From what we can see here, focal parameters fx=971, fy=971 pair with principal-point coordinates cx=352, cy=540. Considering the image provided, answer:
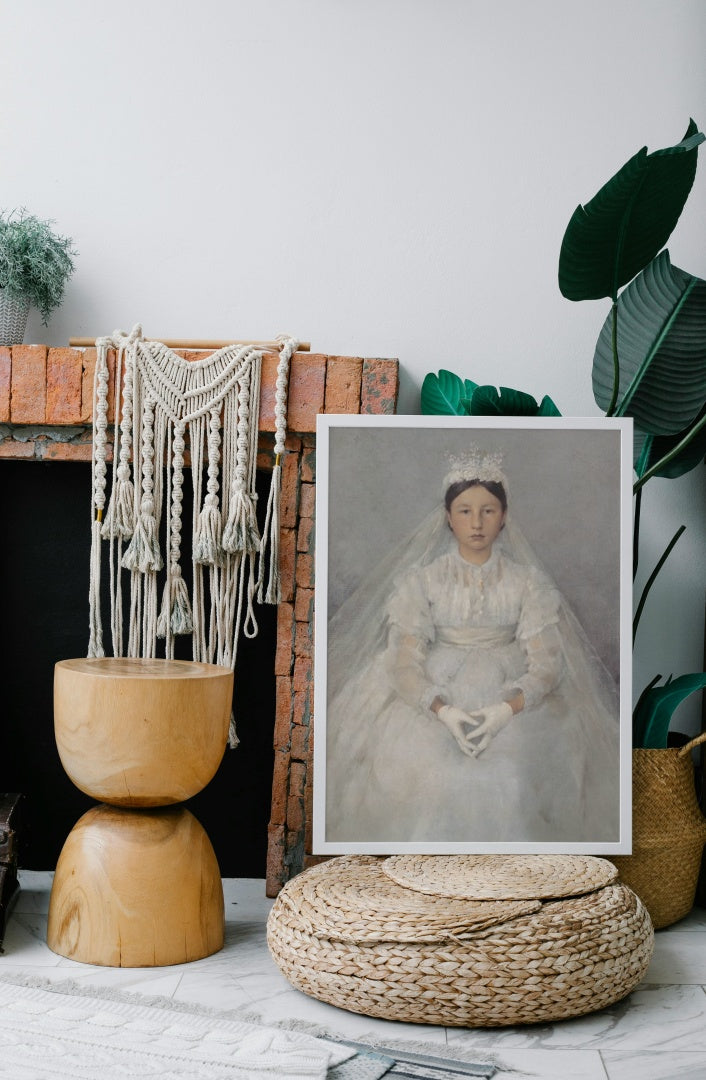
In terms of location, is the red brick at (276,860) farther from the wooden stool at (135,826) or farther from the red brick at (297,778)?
the wooden stool at (135,826)

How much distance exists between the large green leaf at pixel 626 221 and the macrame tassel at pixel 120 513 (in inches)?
41.5

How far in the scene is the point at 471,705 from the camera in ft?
6.59

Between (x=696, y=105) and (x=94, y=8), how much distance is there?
1.51 metres

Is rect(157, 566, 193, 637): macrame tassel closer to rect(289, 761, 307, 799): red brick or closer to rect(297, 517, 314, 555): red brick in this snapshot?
rect(297, 517, 314, 555): red brick

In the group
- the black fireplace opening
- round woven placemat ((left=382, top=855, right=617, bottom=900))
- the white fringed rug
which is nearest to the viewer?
the white fringed rug

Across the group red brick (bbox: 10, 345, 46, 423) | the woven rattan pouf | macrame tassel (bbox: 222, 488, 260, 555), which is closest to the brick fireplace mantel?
red brick (bbox: 10, 345, 46, 423)

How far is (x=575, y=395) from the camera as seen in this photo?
242 centimetres

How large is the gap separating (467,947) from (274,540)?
96 centimetres

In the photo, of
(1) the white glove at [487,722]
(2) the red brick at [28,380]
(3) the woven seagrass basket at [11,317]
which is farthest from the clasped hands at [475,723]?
(3) the woven seagrass basket at [11,317]

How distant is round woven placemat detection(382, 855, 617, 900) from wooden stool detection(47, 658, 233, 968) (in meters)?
0.40

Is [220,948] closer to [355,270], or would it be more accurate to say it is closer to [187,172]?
[355,270]

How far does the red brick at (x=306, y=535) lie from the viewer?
2229 mm

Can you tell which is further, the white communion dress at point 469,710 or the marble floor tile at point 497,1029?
the white communion dress at point 469,710

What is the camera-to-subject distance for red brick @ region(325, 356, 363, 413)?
7.17 ft
